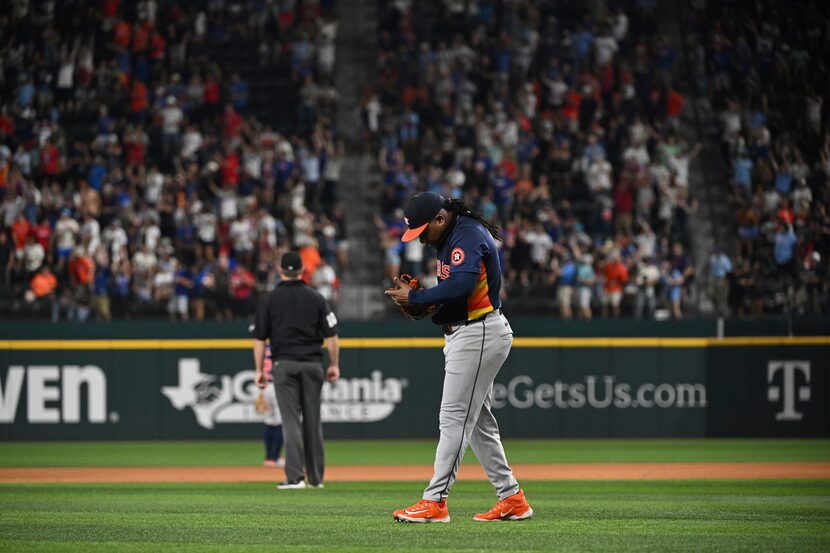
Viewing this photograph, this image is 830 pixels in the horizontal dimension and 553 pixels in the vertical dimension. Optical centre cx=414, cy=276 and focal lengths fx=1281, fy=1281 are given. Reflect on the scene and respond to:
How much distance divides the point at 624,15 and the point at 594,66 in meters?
1.99

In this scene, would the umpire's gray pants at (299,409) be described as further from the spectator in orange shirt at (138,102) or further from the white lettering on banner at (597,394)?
the spectator in orange shirt at (138,102)

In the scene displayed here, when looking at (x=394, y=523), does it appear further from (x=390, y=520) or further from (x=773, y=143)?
(x=773, y=143)

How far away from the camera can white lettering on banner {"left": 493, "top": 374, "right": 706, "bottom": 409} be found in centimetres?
1923

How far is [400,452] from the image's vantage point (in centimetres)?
1764

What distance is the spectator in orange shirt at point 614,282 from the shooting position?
2161 cm

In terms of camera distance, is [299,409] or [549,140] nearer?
[299,409]

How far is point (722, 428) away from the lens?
1922cm

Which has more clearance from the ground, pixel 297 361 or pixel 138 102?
pixel 138 102

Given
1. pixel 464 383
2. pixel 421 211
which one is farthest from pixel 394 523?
pixel 421 211

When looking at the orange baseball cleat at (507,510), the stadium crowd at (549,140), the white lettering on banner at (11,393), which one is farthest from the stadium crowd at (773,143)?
the orange baseball cleat at (507,510)

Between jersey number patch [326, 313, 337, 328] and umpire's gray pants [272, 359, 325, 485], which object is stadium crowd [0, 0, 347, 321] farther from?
umpire's gray pants [272, 359, 325, 485]

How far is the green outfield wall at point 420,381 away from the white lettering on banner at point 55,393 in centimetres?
1

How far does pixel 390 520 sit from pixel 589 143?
18.8 m

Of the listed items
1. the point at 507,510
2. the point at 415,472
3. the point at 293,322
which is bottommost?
the point at 415,472
